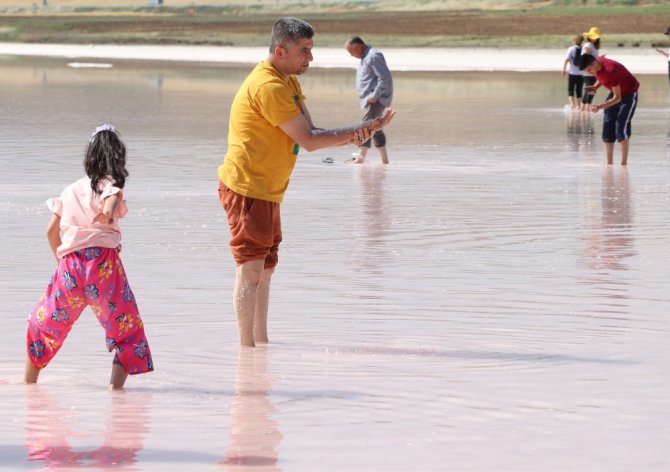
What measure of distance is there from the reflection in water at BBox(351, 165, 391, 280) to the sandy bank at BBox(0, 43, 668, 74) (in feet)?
97.4

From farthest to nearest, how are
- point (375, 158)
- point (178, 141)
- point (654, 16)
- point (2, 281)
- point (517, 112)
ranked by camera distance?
point (654, 16) → point (517, 112) → point (178, 141) → point (375, 158) → point (2, 281)

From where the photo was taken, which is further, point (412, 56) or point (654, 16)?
point (654, 16)

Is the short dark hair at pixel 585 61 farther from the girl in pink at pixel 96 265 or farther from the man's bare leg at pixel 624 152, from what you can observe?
the girl in pink at pixel 96 265

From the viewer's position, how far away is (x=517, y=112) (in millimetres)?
26703

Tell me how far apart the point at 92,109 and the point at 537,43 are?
3943 centimetres

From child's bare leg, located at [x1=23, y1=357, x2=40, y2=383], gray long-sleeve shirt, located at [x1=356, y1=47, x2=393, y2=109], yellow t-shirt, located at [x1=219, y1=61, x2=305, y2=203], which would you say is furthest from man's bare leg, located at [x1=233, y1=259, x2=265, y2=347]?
gray long-sleeve shirt, located at [x1=356, y1=47, x2=393, y2=109]

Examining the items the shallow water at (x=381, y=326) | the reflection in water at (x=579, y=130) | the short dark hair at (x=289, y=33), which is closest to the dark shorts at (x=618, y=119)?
the shallow water at (x=381, y=326)

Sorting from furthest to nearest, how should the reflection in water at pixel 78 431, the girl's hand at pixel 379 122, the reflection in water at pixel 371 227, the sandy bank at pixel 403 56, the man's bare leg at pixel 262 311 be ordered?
the sandy bank at pixel 403 56 → the reflection in water at pixel 371 227 → the man's bare leg at pixel 262 311 → the girl's hand at pixel 379 122 → the reflection in water at pixel 78 431

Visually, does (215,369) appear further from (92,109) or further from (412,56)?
(412,56)

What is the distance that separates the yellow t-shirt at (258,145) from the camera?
7.27 meters

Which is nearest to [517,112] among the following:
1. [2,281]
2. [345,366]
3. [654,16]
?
[2,281]

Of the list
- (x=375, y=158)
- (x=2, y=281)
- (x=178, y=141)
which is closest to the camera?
(x=2, y=281)

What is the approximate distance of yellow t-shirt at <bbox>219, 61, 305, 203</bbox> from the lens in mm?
7270

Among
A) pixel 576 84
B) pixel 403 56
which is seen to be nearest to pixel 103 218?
pixel 576 84
